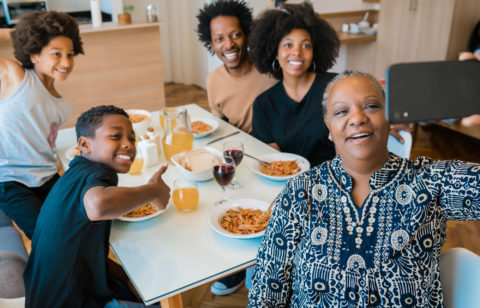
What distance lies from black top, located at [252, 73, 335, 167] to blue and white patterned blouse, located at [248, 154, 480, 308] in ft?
3.12

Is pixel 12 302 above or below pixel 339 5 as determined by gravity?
below

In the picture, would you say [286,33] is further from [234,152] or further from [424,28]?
[424,28]

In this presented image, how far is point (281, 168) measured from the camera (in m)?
1.76

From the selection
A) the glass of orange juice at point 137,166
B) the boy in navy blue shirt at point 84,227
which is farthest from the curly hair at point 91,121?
the glass of orange juice at point 137,166

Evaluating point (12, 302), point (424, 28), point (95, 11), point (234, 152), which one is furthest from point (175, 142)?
point (424, 28)

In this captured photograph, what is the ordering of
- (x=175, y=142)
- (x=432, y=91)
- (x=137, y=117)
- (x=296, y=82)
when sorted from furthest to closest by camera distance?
(x=137, y=117) → (x=296, y=82) → (x=175, y=142) → (x=432, y=91)

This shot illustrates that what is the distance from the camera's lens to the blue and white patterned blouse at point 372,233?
1.03 meters

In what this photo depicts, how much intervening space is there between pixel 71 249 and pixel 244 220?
55 centimetres

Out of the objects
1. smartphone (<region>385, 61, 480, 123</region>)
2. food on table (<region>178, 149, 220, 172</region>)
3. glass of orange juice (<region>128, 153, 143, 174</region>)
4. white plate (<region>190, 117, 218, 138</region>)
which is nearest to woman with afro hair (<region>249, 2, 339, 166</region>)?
white plate (<region>190, 117, 218, 138</region>)

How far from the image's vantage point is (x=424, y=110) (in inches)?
32.4

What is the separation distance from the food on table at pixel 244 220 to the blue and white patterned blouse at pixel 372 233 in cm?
23

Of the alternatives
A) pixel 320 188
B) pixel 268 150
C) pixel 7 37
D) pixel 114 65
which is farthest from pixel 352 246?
pixel 114 65

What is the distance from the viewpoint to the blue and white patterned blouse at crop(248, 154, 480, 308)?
1.03m

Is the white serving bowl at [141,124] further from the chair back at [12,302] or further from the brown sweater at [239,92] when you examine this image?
the chair back at [12,302]
